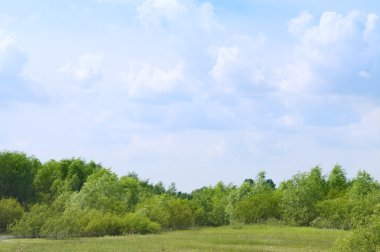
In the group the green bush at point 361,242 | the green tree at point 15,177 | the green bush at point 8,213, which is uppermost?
the green tree at point 15,177

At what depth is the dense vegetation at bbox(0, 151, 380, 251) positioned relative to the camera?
6944cm

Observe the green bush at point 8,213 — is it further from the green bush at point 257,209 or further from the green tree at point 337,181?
the green tree at point 337,181

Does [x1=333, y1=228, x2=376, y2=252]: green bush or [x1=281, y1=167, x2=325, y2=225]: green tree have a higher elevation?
[x1=281, y1=167, x2=325, y2=225]: green tree

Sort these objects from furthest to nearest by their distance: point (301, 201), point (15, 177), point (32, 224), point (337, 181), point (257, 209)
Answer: point (337, 181)
point (15, 177)
point (257, 209)
point (301, 201)
point (32, 224)

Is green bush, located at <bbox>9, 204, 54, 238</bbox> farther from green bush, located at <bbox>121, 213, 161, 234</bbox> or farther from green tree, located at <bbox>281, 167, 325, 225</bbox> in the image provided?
green tree, located at <bbox>281, 167, 325, 225</bbox>

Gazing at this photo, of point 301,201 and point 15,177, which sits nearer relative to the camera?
point 301,201

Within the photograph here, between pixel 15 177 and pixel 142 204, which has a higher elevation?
pixel 15 177

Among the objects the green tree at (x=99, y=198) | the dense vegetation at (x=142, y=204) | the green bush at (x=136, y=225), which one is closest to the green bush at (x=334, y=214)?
the dense vegetation at (x=142, y=204)

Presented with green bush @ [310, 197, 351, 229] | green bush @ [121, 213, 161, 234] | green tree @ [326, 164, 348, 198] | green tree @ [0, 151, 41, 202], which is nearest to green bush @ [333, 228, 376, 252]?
green bush @ [121, 213, 161, 234]

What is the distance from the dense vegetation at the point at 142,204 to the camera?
69.4 meters

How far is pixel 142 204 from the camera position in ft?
292

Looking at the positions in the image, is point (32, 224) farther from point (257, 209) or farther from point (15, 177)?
point (257, 209)

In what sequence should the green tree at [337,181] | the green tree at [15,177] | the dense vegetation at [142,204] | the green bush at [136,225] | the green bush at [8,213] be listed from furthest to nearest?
the green tree at [337,181]
the green tree at [15,177]
the green bush at [8,213]
the green bush at [136,225]
the dense vegetation at [142,204]

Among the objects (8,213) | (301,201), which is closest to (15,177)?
(8,213)
